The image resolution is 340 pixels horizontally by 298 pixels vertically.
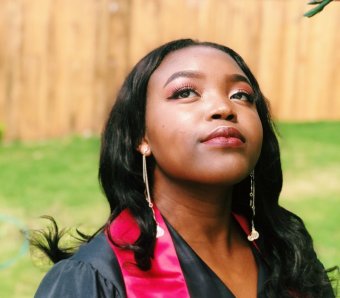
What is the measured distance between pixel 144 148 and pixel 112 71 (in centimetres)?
486

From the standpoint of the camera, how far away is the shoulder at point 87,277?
196cm

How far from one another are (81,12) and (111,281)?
523 cm

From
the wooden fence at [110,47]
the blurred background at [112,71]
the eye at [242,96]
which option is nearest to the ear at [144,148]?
the eye at [242,96]

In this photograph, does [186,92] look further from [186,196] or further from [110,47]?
[110,47]

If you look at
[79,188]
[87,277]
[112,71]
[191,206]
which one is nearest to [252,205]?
[191,206]

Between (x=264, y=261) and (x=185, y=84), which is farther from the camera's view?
(x=264, y=261)

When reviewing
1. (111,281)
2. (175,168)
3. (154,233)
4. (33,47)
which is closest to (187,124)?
(175,168)

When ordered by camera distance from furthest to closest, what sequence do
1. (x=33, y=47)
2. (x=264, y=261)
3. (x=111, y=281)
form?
(x=33, y=47) → (x=264, y=261) → (x=111, y=281)

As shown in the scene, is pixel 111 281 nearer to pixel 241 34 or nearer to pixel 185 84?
pixel 185 84

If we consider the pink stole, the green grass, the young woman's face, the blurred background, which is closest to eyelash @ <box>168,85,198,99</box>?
the young woman's face

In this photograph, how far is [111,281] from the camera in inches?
78.0

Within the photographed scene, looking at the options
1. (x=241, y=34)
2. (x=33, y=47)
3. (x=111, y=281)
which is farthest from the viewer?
(x=241, y=34)

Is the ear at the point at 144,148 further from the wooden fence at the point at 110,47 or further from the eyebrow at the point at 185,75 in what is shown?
the wooden fence at the point at 110,47

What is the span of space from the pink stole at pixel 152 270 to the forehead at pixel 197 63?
0.41 m
